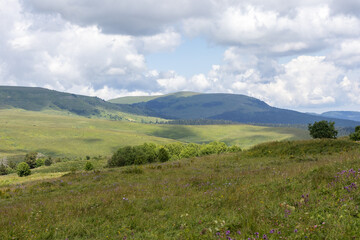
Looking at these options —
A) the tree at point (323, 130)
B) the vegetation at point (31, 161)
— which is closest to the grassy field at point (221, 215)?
the tree at point (323, 130)

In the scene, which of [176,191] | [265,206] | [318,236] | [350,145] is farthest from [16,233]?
[350,145]

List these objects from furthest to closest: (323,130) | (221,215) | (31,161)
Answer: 1. (31,161)
2. (323,130)
3. (221,215)

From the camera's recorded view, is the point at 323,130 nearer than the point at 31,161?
Yes

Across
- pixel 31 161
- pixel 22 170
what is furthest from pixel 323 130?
pixel 31 161

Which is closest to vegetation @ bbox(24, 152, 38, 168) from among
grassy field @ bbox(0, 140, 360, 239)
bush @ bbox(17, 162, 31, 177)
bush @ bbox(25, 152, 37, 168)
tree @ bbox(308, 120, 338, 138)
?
bush @ bbox(25, 152, 37, 168)

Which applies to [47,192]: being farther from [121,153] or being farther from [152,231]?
[121,153]

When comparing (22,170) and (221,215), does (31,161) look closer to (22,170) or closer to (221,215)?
(22,170)

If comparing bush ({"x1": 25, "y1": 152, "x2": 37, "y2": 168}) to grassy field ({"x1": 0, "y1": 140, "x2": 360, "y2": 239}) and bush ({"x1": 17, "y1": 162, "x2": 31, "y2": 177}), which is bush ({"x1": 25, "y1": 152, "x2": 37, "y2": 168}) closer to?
bush ({"x1": 17, "y1": 162, "x2": 31, "y2": 177})

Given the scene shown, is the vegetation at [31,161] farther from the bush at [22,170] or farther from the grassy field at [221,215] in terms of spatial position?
the grassy field at [221,215]

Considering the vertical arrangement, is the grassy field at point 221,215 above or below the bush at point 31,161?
above

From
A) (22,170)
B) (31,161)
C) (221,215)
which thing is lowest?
(31,161)

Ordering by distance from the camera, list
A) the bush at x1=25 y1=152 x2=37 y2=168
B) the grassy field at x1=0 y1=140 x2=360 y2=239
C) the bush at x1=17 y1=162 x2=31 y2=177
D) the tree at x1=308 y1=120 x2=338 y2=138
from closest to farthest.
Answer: the grassy field at x1=0 y1=140 x2=360 y2=239, the tree at x1=308 y1=120 x2=338 y2=138, the bush at x1=17 y1=162 x2=31 y2=177, the bush at x1=25 y1=152 x2=37 y2=168

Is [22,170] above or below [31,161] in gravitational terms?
above

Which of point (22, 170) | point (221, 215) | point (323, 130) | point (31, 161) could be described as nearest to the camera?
point (221, 215)
